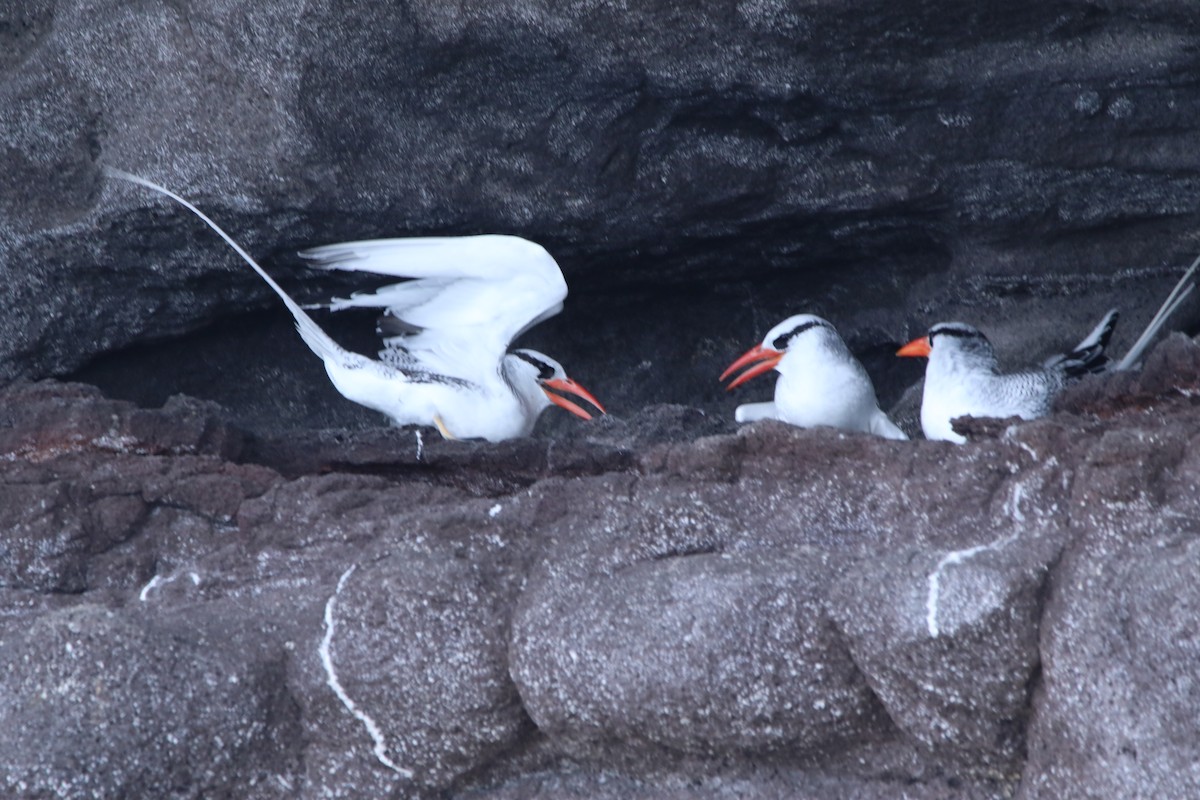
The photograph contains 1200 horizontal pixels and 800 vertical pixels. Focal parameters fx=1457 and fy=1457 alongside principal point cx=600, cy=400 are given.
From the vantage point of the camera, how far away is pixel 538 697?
13.4ft

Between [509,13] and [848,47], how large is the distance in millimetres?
1281

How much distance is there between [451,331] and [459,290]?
0.24 m

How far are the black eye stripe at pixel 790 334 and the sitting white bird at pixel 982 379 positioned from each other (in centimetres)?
53

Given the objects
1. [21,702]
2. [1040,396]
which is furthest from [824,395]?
[21,702]

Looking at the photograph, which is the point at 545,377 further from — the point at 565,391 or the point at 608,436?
the point at 608,436

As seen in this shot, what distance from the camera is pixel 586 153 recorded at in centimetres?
581

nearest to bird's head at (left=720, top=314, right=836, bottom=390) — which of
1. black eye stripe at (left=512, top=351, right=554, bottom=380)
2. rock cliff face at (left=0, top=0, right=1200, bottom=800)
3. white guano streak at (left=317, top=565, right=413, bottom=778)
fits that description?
rock cliff face at (left=0, top=0, right=1200, bottom=800)

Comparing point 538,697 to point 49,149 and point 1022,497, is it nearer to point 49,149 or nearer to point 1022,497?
point 1022,497

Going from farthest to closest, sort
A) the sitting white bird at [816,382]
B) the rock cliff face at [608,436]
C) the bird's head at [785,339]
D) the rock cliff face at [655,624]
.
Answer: the bird's head at [785,339]
the sitting white bird at [816,382]
the rock cliff face at [608,436]
the rock cliff face at [655,624]

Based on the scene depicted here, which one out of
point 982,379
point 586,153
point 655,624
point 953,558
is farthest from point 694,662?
point 586,153

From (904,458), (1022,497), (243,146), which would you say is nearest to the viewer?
(1022,497)

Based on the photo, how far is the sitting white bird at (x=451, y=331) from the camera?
218 inches

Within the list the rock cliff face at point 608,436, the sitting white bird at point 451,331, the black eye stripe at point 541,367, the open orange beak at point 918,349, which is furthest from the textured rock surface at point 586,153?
the open orange beak at point 918,349

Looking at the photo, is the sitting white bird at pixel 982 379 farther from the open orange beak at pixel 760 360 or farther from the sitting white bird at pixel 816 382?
the open orange beak at pixel 760 360
